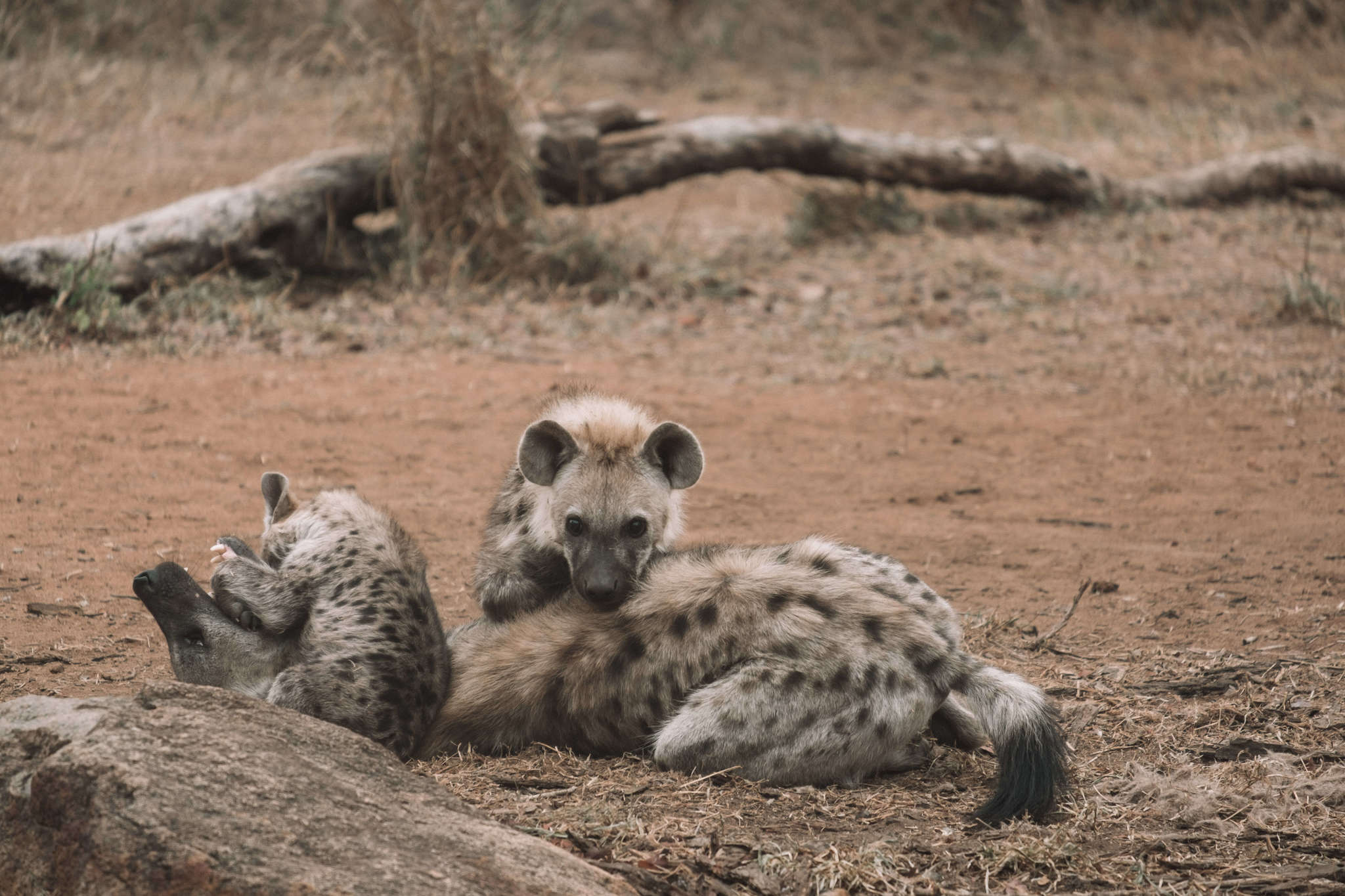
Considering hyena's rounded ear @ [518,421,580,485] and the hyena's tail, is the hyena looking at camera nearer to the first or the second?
hyena's rounded ear @ [518,421,580,485]

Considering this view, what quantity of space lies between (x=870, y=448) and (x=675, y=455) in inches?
96.4

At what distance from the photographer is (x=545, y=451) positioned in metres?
3.86

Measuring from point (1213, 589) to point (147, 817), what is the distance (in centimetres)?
365

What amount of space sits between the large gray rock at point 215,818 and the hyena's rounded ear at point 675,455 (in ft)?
5.00

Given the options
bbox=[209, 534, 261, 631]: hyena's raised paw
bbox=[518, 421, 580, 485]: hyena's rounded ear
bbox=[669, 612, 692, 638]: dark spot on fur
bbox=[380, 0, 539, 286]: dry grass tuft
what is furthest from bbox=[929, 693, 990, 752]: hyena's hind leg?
bbox=[380, 0, 539, 286]: dry grass tuft

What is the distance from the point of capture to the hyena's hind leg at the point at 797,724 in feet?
10.4

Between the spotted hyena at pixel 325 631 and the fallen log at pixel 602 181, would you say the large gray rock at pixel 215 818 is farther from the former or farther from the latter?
the fallen log at pixel 602 181

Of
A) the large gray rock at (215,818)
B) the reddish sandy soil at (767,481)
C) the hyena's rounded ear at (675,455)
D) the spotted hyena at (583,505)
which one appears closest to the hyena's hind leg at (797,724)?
the spotted hyena at (583,505)

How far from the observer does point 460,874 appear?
2.26 meters

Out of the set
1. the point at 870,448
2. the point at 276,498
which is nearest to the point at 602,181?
the point at 870,448

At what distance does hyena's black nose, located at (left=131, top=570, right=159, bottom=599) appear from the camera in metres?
3.33

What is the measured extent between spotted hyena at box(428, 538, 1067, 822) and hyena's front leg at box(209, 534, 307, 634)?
0.44 metres

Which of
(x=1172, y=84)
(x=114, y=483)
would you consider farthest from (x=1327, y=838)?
(x=1172, y=84)

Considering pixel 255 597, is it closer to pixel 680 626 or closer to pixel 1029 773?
pixel 680 626
